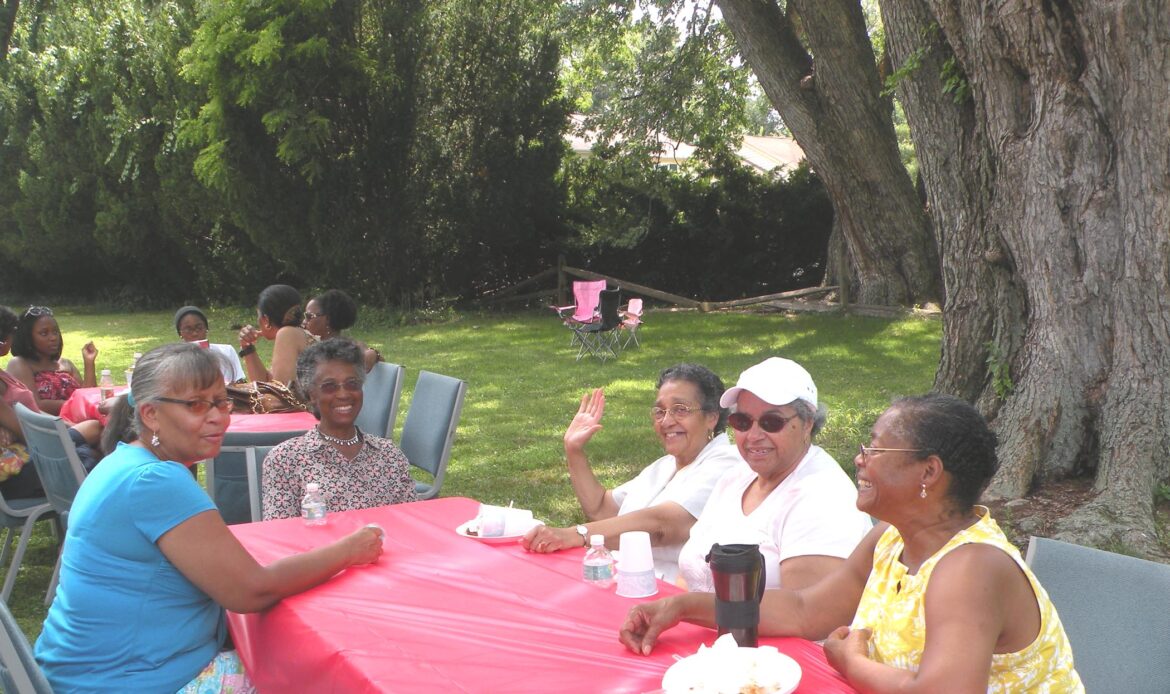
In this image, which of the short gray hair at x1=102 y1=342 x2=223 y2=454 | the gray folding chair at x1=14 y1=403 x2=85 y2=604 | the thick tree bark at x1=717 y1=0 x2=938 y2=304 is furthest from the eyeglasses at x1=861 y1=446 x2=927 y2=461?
the thick tree bark at x1=717 y1=0 x2=938 y2=304

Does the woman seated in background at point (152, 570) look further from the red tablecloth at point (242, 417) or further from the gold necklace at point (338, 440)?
the red tablecloth at point (242, 417)

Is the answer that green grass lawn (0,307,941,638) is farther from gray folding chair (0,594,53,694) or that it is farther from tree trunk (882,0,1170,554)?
gray folding chair (0,594,53,694)

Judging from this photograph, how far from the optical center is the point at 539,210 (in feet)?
62.6

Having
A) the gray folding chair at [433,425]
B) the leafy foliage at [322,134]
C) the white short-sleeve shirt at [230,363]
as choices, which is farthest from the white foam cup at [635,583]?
the leafy foliage at [322,134]

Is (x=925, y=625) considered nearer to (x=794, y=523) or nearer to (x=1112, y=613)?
(x=1112, y=613)

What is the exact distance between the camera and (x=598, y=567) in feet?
9.50

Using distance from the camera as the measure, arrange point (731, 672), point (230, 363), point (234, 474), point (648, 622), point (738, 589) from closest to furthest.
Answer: point (731, 672), point (738, 589), point (648, 622), point (234, 474), point (230, 363)

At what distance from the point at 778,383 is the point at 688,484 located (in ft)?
2.12

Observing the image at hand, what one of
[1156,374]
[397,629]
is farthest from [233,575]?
[1156,374]

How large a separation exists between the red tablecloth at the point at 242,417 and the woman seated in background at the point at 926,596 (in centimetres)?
298

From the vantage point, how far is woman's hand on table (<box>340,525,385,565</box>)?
304 centimetres

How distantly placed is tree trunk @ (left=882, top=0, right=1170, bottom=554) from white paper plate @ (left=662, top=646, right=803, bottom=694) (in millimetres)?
3534

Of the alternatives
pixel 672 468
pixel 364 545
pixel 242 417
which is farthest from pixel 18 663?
pixel 242 417

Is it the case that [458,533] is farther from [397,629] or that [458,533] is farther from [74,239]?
[74,239]
